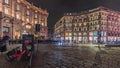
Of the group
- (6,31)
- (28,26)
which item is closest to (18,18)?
(28,26)

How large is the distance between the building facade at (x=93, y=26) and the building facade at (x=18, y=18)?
2210cm

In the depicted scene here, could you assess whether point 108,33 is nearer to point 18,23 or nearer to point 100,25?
point 100,25

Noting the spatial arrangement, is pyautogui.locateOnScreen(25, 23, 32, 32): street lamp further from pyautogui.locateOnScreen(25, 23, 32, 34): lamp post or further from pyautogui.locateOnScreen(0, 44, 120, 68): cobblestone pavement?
pyautogui.locateOnScreen(0, 44, 120, 68): cobblestone pavement

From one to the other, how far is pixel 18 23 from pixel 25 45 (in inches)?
2144

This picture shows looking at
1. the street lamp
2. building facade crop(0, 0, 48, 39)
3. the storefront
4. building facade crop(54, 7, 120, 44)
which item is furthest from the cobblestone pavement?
building facade crop(54, 7, 120, 44)

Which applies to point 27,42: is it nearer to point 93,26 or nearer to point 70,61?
point 70,61

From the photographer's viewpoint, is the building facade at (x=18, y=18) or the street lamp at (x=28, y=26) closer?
the building facade at (x=18, y=18)

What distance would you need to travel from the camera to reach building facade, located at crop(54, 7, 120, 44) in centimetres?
9812

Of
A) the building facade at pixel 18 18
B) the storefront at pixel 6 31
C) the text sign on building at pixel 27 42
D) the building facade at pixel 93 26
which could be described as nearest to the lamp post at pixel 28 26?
the building facade at pixel 18 18

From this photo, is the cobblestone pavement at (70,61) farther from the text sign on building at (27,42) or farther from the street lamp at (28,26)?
the street lamp at (28,26)

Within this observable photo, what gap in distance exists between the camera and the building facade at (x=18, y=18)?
55375 millimetres

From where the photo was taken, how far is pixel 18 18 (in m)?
68.0

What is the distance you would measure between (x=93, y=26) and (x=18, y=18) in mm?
50565

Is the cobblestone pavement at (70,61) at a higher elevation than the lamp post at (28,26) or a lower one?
lower
